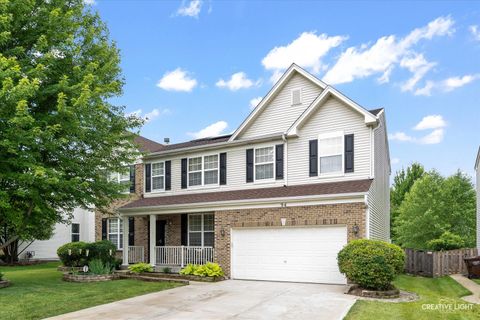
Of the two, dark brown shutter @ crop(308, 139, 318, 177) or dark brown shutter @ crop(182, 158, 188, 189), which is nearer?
dark brown shutter @ crop(308, 139, 318, 177)

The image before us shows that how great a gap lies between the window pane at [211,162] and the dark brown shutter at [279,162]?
3.30 metres

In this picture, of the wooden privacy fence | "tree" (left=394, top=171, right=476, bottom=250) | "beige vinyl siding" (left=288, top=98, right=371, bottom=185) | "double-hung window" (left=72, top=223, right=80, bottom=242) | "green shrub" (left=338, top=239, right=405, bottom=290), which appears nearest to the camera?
"green shrub" (left=338, top=239, right=405, bottom=290)

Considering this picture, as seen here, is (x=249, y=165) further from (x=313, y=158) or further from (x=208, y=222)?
(x=208, y=222)

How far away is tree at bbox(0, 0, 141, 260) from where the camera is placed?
12867 mm

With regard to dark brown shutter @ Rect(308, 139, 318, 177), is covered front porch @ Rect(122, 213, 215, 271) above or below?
below

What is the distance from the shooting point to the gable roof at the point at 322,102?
53.4 feet

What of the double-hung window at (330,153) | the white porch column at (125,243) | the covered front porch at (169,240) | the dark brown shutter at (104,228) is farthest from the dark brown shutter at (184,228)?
Result: the double-hung window at (330,153)

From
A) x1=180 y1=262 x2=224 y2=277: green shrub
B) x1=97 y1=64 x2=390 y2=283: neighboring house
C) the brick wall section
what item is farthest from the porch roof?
x1=180 y1=262 x2=224 y2=277: green shrub

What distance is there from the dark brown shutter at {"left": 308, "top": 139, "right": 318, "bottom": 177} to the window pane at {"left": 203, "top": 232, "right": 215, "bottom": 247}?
5.64m

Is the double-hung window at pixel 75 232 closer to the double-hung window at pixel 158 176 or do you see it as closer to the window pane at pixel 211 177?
the double-hung window at pixel 158 176

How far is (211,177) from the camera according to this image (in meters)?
20.5

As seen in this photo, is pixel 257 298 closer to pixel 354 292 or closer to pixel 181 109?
pixel 354 292

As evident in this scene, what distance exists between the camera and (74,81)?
1498 cm

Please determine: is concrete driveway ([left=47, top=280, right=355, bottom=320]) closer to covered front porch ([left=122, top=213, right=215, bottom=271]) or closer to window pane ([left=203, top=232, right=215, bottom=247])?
covered front porch ([left=122, top=213, right=215, bottom=271])
